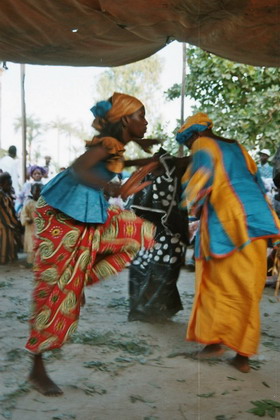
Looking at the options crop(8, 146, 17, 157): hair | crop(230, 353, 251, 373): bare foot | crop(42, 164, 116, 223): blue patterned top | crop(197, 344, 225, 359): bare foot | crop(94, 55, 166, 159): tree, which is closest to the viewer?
crop(42, 164, 116, 223): blue patterned top

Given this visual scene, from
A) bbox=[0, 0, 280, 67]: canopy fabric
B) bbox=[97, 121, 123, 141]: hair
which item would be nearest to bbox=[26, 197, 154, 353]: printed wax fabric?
bbox=[97, 121, 123, 141]: hair

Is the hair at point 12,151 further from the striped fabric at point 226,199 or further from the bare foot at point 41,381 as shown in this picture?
the bare foot at point 41,381

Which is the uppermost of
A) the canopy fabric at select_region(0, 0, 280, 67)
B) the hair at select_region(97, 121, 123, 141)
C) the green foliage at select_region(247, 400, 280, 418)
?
the canopy fabric at select_region(0, 0, 280, 67)

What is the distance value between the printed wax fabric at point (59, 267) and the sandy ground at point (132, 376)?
1.15ft

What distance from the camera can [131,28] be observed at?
460 centimetres

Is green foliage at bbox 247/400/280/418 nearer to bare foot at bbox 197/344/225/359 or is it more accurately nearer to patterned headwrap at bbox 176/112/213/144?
bare foot at bbox 197/344/225/359

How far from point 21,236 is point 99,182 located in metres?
6.93

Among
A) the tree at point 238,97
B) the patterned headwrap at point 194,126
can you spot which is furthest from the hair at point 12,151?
the patterned headwrap at point 194,126

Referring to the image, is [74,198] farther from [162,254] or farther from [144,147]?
[162,254]

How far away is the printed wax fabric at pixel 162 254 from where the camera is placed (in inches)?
201

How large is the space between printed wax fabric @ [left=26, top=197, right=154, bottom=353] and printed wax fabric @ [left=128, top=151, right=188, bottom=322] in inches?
74.0

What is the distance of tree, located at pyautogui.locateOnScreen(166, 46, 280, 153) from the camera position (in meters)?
10.3

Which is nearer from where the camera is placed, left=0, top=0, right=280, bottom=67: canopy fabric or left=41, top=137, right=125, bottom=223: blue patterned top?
left=41, top=137, right=125, bottom=223: blue patterned top

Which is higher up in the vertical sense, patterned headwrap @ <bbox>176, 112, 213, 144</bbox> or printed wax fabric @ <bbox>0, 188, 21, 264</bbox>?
patterned headwrap @ <bbox>176, 112, 213, 144</bbox>
